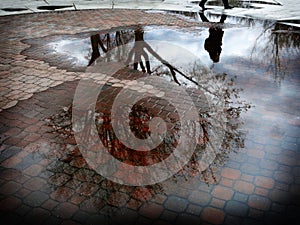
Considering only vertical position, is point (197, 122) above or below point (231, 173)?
above

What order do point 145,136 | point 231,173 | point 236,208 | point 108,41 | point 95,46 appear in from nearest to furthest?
1. point 236,208
2. point 231,173
3. point 145,136
4. point 95,46
5. point 108,41

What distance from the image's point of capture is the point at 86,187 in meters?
3.58

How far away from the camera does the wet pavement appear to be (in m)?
3.28

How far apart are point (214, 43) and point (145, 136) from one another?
5319 millimetres

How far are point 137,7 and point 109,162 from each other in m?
11.4

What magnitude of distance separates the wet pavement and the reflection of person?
9cm

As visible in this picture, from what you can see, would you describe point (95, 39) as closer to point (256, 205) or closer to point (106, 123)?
point (106, 123)

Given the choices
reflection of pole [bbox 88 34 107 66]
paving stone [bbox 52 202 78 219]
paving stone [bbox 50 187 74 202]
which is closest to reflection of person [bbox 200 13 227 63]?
reflection of pole [bbox 88 34 107 66]

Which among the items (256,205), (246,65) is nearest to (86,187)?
(256,205)

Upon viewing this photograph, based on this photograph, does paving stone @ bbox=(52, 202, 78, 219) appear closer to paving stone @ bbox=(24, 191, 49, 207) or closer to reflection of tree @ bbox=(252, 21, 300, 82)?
paving stone @ bbox=(24, 191, 49, 207)

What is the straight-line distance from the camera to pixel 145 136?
14.7 feet

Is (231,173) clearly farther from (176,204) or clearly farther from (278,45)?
(278,45)

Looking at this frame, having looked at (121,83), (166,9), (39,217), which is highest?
(166,9)

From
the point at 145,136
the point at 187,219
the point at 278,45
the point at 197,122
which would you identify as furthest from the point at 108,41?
the point at 187,219
